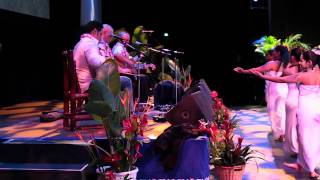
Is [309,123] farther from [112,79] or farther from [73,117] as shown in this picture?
[73,117]

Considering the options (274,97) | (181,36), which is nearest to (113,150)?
(274,97)

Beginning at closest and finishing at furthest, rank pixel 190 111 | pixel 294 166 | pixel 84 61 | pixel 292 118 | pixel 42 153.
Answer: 1. pixel 42 153
2. pixel 190 111
3. pixel 294 166
4. pixel 292 118
5. pixel 84 61

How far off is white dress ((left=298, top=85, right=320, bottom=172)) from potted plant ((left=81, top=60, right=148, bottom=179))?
1.98 meters

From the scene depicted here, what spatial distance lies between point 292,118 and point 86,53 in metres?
2.51

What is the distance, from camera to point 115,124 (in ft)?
10.7

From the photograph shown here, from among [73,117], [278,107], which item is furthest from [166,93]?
[73,117]

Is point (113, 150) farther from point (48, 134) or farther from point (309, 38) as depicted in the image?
point (309, 38)

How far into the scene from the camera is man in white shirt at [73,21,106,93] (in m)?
5.44

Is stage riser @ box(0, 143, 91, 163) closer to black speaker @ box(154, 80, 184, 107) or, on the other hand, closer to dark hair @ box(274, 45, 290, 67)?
dark hair @ box(274, 45, 290, 67)

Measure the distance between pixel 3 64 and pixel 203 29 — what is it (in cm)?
534

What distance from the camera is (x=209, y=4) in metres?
12.3

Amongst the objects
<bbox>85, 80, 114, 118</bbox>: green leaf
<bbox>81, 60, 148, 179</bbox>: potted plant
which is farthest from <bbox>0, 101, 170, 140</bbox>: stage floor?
<bbox>85, 80, 114, 118</bbox>: green leaf

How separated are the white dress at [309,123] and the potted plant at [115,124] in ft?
6.48

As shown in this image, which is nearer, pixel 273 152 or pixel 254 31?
pixel 273 152
